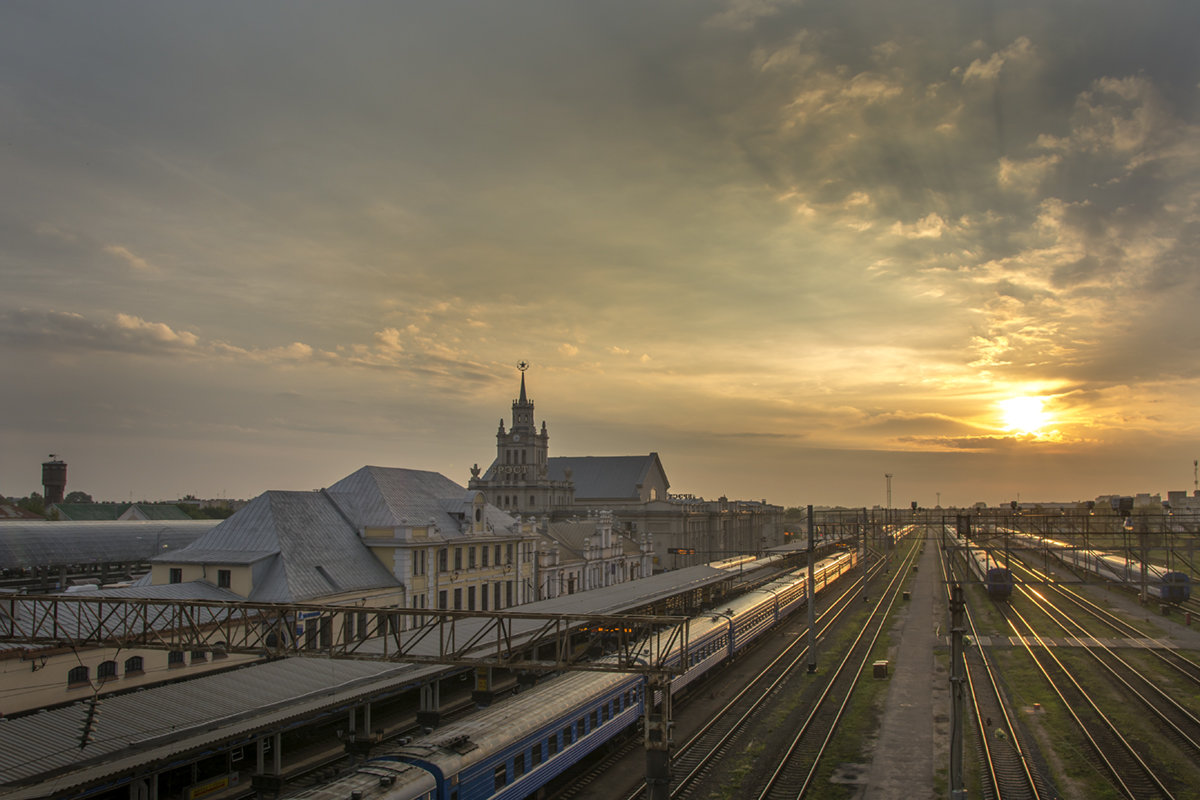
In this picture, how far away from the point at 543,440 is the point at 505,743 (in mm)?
101014

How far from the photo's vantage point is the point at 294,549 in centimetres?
4603

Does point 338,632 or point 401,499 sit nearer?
point 338,632

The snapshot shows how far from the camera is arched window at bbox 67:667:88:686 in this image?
96.1 feet

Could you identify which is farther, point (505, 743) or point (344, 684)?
point (344, 684)

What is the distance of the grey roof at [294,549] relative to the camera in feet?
143

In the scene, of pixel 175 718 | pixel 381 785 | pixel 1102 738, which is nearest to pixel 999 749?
pixel 1102 738

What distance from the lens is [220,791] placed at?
85.5 feet

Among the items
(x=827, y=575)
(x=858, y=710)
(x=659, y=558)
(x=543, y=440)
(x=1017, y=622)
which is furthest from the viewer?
(x=543, y=440)

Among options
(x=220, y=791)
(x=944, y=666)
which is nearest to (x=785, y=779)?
(x=220, y=791)

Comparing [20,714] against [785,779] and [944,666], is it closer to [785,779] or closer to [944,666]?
[785,779]

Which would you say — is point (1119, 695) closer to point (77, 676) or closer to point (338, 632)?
point (338, 632)

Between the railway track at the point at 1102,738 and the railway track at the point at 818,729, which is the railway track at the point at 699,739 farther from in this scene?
the railway track at the point at 1102,738

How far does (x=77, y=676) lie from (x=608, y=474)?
371ft

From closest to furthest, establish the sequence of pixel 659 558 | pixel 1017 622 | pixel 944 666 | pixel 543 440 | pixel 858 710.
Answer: pixel 858 710
pixel 944 666
pixel 1017 622
pixel 659 558
pixel 543 440
